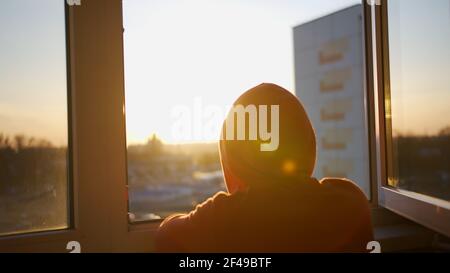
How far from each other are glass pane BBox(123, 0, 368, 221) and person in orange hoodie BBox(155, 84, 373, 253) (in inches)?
15.3

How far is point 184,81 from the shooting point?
144 centimetres

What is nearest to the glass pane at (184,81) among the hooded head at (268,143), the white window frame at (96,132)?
the white window frame at (96,132)

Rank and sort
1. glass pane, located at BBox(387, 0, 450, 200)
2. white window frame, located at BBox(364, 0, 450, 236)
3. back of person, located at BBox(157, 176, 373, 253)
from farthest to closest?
white window frame, located at BBox(364, 0, 450, 236)
glass pane, located at BBox(387, 0, 450, 200)
back of person, located at BBox(157, 176, 373, 253)

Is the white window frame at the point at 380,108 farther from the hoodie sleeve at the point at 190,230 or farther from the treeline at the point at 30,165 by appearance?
the treeline at the point at 30,165

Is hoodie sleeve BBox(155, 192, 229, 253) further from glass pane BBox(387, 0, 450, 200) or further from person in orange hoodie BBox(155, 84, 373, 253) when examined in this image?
glass pane BBox(387, 0, 450, 200)

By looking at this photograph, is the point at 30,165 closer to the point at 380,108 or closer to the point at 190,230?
the point at 190,230

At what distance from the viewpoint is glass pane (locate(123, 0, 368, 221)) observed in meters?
1.31

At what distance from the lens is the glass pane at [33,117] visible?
1137 mm

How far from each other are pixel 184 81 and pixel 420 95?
2.94ft

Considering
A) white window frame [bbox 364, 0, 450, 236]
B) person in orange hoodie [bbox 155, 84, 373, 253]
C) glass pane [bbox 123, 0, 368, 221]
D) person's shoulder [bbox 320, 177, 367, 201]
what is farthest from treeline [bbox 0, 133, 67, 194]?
white window frame [bbox 364, 0, 450, 236]

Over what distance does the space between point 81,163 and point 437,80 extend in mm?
1216

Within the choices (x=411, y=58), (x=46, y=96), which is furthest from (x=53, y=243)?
(x=411, y=58)

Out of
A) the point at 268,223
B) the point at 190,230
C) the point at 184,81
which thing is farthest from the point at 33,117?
the point at 268,223

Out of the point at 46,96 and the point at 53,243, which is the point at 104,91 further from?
the point at 53,243
